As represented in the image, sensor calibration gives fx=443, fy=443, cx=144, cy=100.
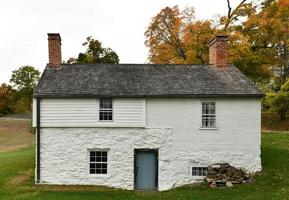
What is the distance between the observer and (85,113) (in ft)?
82.5

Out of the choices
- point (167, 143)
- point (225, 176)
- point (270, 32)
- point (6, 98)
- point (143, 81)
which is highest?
point (270, 32)

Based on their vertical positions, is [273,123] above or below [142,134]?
below

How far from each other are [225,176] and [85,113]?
8.57 meters

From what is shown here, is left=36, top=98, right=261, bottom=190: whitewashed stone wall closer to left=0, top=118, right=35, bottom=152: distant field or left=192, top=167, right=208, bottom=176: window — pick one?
left=192, top=167, right=208, bottom=176: window

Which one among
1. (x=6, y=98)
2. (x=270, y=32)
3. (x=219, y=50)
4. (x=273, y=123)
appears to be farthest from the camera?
(x=6, y=98)

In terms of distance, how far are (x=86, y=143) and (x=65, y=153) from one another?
→ 131 cm

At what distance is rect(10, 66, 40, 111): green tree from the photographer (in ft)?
214

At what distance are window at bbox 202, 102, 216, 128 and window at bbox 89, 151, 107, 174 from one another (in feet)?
19.7

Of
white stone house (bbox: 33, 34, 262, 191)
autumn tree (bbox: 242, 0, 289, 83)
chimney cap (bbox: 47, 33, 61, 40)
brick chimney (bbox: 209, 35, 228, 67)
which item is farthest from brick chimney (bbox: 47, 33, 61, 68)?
autumn tree (bbox: 242, 0, 289, 83)

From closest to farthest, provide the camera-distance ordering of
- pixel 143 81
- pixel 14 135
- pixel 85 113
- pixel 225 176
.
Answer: pixel 225 176, pixel 85 113, pixel 143 81, pixel 14 135

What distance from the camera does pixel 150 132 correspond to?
25.2 metres

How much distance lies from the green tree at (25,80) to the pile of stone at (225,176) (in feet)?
150

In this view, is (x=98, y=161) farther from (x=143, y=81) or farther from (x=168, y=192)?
(x=143, y=81)

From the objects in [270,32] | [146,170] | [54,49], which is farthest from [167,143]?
[270,32]
